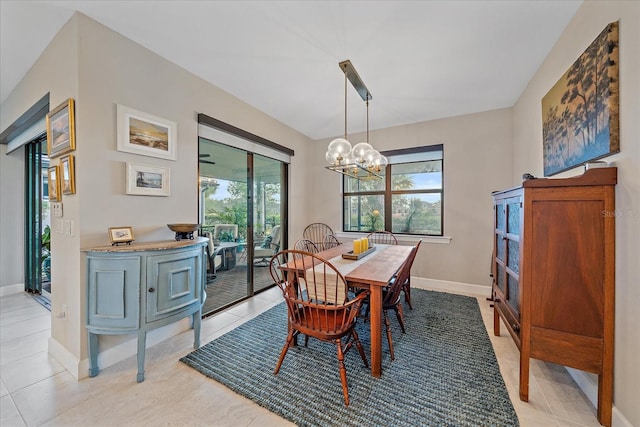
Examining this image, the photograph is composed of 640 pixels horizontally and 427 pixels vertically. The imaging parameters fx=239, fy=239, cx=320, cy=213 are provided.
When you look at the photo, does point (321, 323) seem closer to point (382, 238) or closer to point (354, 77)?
point (354, 77)

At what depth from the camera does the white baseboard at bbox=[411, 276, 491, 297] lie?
3.47m

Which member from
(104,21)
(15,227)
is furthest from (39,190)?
(104,21)

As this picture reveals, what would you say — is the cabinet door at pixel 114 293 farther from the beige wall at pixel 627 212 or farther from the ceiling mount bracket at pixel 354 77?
the beige wall at pixel 627 212

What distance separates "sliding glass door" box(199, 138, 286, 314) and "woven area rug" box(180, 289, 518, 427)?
2.89 ft

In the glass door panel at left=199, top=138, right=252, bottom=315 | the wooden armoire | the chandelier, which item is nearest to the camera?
the wooden armoire

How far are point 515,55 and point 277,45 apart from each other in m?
2.24

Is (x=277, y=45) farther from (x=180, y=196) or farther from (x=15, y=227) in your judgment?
(x=15, y=227)

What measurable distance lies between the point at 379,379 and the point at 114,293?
2051mm

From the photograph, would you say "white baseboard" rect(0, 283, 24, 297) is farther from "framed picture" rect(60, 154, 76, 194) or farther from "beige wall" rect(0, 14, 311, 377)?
"framed picture" rect(60, 154, 76, 194)

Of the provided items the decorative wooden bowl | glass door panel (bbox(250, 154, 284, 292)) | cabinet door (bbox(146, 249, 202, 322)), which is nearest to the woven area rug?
cabinet door (bbox(146, 249, 202, 322))

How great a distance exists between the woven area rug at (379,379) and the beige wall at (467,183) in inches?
49.1

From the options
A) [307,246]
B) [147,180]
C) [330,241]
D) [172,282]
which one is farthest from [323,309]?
[330,241]

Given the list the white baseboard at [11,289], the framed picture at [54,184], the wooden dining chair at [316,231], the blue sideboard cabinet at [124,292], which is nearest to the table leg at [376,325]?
the blue sideboard cabinet at [124,292]

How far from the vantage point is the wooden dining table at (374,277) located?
69.1 inches
